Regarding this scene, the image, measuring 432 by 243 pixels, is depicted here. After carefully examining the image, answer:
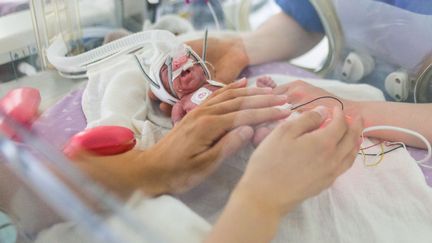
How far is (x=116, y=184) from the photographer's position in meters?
0.71

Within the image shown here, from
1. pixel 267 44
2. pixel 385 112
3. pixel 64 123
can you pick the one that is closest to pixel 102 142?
pixel 64 123

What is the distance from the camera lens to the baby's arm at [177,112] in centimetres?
88

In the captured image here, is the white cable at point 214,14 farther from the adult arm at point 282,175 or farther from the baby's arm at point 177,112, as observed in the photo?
the adult arm at point 282,175

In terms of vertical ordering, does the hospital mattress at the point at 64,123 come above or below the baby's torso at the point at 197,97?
below

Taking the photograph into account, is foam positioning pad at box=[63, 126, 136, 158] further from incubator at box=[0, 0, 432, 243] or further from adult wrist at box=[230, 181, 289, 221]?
adult wrist at box=[230, 181, 289, 221]

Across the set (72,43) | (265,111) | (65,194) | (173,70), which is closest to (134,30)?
(72,43)

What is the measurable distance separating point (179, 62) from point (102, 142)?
0.25m

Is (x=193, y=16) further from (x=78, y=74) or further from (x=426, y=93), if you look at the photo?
(x=426, y=93)

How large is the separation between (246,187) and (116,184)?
0.62ft

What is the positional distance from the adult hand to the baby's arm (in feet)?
0.70

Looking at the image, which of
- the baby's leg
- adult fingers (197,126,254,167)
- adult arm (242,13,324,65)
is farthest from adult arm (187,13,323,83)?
adult fingers (197,126,254,167)

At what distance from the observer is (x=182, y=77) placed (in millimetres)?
951

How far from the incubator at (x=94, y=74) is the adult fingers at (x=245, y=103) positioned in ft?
0.50

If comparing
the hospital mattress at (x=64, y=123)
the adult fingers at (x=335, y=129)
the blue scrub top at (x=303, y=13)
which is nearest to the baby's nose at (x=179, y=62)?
the hospital mattress at (x=64, y=123)
